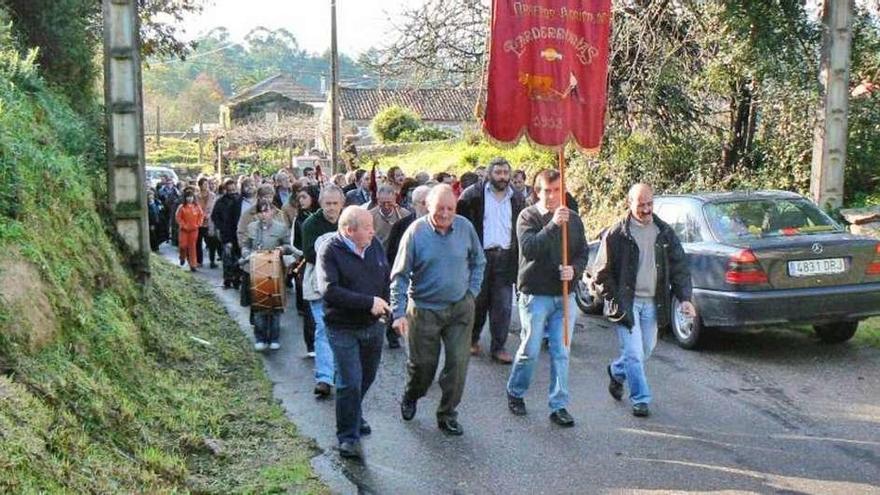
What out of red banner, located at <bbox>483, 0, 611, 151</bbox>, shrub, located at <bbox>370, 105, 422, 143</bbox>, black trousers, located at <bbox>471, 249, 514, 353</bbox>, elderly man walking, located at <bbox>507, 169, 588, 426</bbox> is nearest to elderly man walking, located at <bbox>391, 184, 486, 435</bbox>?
elderly man walking, located at <bbox>507, 169, 588, 426</bbox>

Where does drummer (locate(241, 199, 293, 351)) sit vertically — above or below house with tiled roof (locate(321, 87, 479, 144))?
below

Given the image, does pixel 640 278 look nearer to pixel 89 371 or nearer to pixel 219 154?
pixel 89 371

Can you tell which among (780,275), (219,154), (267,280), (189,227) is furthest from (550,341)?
(219,154)

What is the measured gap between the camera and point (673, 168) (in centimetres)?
1912

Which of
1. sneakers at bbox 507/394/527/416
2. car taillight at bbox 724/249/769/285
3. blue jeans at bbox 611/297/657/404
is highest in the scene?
car taillight at bbox 724/249/769/285

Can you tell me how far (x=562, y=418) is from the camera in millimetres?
7051

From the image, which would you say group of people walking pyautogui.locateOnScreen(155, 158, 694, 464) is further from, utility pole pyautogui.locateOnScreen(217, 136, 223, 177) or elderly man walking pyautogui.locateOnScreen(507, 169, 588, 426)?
utility pole pyautogui.locateOnScreen(217, 136, 223, 177)

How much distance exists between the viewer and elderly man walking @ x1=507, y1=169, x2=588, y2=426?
7094 mm

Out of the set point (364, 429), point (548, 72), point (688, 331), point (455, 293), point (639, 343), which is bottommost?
point (364, 429)

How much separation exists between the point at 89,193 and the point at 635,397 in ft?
17.5

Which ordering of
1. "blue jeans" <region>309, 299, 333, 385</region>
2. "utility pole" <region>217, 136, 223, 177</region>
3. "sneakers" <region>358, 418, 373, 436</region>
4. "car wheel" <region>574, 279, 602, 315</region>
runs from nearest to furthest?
"sneakers" <region>358, 418, 373, 436</region> → "blue jeans" <region>309, 299, 333, 385</region> → "car wheel" <region>574, 279, 602, 315</region> → "utility pole" <region>217, 136, 223, 177</region>

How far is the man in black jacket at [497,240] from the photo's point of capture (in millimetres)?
9469

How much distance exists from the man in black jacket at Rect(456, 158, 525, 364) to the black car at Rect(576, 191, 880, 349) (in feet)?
6.15

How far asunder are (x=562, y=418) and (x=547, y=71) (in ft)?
8.86
